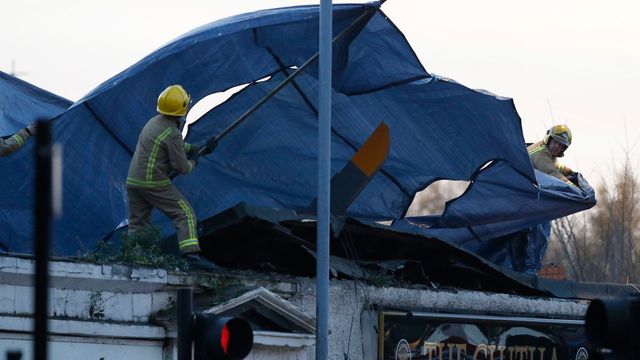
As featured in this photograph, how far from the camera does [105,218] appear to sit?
14.8 m

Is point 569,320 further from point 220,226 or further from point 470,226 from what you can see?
point 220,226

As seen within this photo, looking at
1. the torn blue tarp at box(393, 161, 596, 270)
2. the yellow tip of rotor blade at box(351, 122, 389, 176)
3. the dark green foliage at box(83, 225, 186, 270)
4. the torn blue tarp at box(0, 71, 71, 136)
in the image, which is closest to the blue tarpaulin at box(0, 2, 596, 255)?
the torn blue tarp at box(393, 161, 596, 270)

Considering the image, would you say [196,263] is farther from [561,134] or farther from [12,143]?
[561,134]

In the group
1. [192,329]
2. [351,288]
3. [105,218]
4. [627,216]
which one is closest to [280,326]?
[351,288]

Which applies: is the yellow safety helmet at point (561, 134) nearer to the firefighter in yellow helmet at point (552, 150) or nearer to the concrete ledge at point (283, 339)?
the firefighter in yellow helmet at point (552, 150)

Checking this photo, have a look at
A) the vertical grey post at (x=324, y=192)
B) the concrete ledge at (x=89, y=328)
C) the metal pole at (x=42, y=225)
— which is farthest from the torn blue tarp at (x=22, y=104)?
the metal pole at (x=42, y=225)

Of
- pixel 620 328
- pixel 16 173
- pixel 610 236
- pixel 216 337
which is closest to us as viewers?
pixel 620 328

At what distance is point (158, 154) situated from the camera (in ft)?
42.5

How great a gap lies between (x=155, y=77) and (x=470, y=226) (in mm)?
4861

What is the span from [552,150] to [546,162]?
0.57 ft

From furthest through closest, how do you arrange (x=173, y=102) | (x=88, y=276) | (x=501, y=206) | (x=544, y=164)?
(x=544, y=164) < (x=501, y=206) < (x=173, y=102) < (x=88, y=276)

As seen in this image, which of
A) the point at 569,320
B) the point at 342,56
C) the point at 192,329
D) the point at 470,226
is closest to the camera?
the point at 192,329

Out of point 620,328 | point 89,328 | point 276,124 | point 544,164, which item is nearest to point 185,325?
point 620,328

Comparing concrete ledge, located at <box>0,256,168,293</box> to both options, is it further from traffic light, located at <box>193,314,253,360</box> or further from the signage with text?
the signage with text
